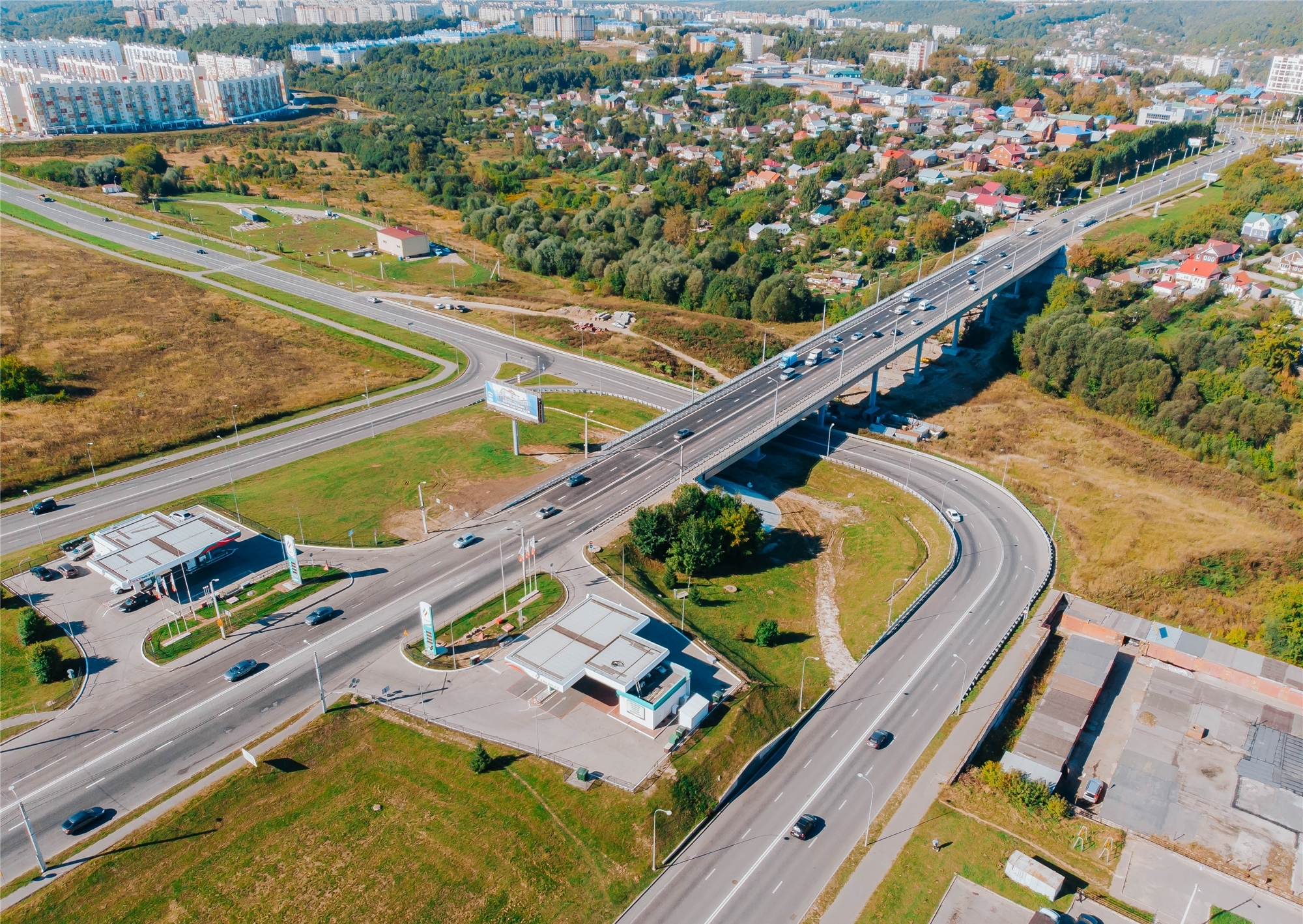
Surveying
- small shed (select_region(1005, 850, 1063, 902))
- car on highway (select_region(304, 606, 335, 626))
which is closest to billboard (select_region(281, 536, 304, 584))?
car on highway (select_region(304, 606, 335, 626))

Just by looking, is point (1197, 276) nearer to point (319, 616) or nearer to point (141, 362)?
point (319, 616)

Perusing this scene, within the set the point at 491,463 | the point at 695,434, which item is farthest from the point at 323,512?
the point at 695,434

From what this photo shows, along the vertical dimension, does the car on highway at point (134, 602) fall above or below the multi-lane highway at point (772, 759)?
above

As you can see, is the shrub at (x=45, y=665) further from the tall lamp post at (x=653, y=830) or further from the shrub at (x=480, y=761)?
the shrub at (x=480, y=761)

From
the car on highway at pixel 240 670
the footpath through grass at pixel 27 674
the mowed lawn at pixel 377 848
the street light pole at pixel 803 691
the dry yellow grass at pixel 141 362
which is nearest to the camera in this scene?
the mowed lawn at pixel 377 848

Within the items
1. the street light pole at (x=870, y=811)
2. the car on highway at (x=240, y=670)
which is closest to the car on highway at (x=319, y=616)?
the car on highway at (x=240, y=670)

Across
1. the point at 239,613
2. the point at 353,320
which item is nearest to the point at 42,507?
the point at 239,613

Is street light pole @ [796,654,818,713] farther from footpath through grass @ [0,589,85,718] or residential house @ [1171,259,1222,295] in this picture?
residential house @ [1171,259,1222,295]
